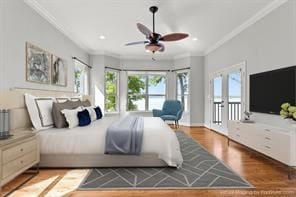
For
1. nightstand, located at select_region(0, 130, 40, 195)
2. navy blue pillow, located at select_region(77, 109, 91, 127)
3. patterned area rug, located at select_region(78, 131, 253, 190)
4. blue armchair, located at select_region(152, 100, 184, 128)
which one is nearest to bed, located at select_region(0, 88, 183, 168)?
patterned area rug, located at select_region(78, 131, 253, 190)

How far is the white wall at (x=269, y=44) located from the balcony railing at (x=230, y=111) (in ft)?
3.77

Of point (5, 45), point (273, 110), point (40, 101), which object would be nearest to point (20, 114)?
point (40, 101)

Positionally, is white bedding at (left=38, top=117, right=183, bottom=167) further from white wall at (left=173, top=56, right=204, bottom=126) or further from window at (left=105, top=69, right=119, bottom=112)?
white wall at (left=173, top=56, right=204, bottom=126)

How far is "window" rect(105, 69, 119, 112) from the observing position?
7.84 metres

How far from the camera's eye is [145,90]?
8469 millimetres

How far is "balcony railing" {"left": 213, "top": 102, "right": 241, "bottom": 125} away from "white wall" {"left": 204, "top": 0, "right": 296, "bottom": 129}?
3.77 feet

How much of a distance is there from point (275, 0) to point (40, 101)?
430cm

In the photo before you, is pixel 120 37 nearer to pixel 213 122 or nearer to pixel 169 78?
pixel 169 78

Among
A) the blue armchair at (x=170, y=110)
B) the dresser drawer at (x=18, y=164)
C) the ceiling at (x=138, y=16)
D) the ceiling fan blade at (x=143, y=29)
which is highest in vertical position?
the ceiling at (x=138, y=16)

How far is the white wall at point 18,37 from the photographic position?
2969mm

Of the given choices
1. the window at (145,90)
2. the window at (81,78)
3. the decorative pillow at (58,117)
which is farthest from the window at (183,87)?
the decorative pillow at (58,117)

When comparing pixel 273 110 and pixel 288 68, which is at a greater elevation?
pixel 288 68

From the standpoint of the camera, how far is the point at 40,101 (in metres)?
3.47

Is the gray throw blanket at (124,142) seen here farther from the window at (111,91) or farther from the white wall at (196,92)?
the white wall at (196,92)
